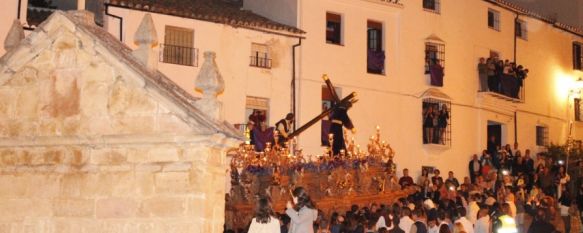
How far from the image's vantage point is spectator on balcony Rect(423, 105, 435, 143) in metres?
33.8

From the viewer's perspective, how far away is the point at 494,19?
37.8 m

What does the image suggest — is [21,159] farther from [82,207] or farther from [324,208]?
[324,208]

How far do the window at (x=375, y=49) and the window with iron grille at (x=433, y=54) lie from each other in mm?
2132

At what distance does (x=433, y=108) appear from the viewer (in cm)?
3403

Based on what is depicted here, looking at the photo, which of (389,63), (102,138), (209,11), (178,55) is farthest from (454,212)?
(389,63)

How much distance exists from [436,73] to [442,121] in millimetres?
1739

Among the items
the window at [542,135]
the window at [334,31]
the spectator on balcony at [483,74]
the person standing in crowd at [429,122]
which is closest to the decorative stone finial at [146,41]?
the window at [334,31]

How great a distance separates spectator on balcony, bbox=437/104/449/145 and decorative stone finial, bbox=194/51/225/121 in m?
23.7

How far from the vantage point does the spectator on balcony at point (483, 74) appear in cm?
3609

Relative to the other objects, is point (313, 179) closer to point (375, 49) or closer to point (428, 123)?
point (375, 49)

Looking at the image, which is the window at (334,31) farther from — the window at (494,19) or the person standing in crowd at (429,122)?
the window at (494,19)

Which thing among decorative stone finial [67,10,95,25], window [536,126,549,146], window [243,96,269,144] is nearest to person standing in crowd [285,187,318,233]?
decorative stone finial [67,10,95,25]

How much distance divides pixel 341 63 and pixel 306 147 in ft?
11.0

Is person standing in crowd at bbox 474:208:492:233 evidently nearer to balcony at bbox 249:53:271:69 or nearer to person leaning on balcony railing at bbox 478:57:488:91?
balcony at bbox 249:53:271:69
